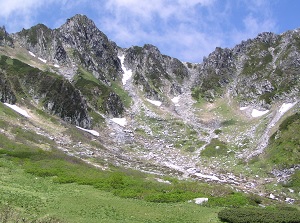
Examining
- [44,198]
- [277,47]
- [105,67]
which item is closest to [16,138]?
[44,198]

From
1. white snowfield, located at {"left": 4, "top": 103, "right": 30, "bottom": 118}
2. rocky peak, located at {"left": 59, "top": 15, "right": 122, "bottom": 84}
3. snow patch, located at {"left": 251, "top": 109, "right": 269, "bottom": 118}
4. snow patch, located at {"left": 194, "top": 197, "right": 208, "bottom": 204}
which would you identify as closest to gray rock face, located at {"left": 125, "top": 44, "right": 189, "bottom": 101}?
rocky peak, located at {"left": 59, "top": 15, "right": 122, "bottom": 84}

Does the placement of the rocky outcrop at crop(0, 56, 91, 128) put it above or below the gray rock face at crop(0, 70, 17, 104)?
above

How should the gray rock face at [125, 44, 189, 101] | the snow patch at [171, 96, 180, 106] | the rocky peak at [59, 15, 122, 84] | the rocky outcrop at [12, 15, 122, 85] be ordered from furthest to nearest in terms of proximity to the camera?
the rocky peak at [59, 15, 122, 84]
the gray rock face at [125, 44, 189, 101]
the rocky outcrop at [12, 15, 122, 85]
the snow patch at [171, 96, 180, 106]

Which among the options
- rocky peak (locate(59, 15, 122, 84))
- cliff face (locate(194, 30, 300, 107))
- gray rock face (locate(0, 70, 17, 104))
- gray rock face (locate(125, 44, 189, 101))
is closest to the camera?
gray rock face (locate(0, 70, 17, 104))

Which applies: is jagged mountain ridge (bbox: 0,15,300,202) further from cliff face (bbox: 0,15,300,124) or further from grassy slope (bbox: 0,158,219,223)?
grassy slope (bbox: 0,158,219,223)

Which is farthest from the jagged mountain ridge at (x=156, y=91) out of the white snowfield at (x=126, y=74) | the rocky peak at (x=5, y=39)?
the white snowfield at (x=126, y=74)

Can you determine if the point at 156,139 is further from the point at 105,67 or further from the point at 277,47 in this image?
the point at 277,47

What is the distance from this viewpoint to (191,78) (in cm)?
19475

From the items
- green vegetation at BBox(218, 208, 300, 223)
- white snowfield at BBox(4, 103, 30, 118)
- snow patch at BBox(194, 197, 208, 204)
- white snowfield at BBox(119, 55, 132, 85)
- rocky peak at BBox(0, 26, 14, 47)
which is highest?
white snowfield at BBox(119, 55, 132, 85)

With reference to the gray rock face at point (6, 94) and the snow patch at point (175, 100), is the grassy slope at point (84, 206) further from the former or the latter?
the snow patch at point (175, 100)

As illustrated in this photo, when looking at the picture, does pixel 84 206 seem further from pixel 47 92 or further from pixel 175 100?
pixel 175 100

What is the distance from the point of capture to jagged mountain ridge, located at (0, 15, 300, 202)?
92188 millimetres

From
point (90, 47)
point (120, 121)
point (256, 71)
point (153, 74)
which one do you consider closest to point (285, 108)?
point (120, 121)

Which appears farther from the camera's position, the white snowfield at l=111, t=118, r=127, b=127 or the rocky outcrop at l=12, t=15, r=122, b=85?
the rocky outcrop at l=12, t=15, r=122, b=85
